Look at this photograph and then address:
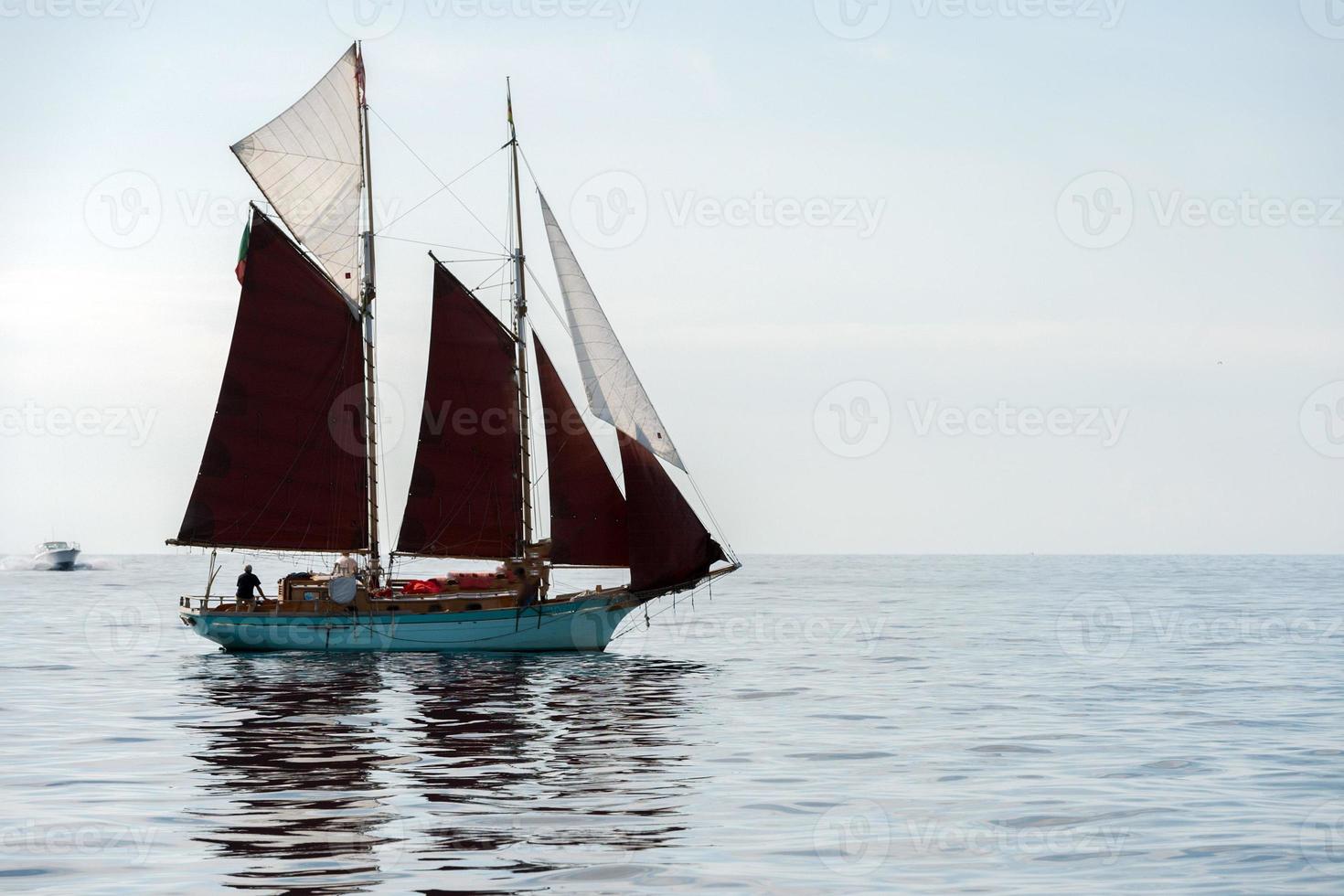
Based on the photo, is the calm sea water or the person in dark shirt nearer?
the calm sea water

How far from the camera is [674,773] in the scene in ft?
80.8

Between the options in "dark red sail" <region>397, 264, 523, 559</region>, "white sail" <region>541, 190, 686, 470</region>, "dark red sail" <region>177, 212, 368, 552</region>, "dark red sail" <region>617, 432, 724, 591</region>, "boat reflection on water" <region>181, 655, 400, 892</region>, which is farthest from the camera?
"dark red sail" <region>397, 264, 523, 559</region>

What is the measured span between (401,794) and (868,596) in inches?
3965

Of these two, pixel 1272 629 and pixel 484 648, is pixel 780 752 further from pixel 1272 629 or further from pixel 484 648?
pixel 1272 629

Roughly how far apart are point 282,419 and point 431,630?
8.29 m

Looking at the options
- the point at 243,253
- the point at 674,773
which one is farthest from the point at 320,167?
the point at 674,773

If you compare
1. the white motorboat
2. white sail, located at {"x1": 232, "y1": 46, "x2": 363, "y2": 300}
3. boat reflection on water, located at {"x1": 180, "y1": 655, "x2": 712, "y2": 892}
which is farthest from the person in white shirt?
the white motorboat

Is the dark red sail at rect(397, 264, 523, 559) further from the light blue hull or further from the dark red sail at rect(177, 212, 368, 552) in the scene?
the dark red sail at rect(177, 212, 368, 552)

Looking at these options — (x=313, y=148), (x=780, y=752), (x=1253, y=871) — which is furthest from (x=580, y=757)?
(x=313, y=148)

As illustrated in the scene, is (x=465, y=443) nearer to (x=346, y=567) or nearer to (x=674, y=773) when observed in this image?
(x=346, y=567)

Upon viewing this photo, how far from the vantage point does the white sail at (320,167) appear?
4909 cm

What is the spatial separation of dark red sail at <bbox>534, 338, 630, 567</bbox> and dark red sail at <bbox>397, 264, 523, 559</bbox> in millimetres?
2286

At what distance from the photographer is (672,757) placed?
26312 millimetres

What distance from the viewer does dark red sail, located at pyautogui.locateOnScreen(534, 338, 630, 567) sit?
152 feet
